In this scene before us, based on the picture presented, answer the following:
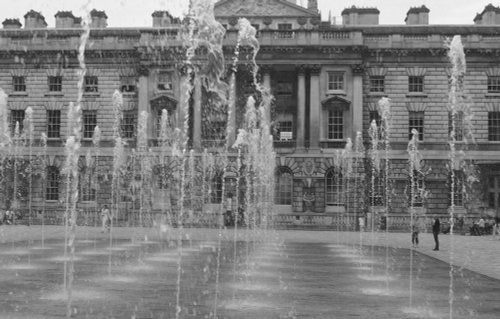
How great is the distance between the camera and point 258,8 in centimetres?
5400

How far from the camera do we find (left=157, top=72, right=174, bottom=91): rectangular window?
51281 millimetres

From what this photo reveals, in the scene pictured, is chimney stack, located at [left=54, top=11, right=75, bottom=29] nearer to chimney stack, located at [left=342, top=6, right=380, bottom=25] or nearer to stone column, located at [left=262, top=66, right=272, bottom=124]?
stone column, located at [left=262, top=66, right=272, bottom=124]

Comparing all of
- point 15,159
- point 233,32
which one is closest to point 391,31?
point 233,32

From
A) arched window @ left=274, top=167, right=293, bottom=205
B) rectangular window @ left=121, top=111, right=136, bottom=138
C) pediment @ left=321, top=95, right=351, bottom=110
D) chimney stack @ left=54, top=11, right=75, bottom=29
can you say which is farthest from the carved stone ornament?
chimney stack @ left=54, top=11, right=75, bottom=29

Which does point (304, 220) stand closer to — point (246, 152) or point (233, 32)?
point (246, 152)

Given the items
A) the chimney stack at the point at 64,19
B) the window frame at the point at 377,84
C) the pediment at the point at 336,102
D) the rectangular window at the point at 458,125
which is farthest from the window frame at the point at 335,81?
the chimney stack at the point at 64,19

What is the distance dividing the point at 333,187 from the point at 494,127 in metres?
12.5

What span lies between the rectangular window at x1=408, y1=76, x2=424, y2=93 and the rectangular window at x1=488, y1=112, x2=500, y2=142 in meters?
5.37

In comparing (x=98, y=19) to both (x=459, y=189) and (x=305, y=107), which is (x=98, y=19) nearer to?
(x=305, y=107)

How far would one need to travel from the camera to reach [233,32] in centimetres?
5062

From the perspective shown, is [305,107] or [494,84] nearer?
[494,84]

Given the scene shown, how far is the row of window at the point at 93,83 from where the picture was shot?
51.4 meters

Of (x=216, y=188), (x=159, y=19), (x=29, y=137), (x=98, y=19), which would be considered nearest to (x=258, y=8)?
(x=159, y=19)

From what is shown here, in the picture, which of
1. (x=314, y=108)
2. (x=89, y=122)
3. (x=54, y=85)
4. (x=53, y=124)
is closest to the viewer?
(x=314, y=108)
